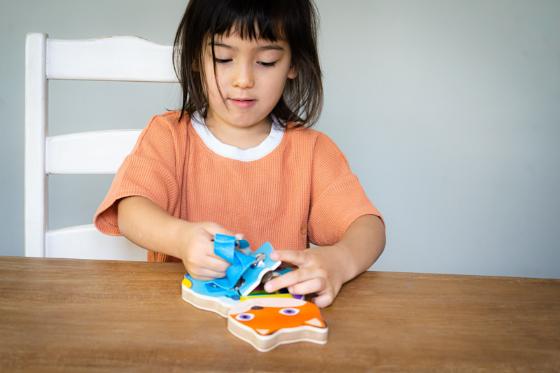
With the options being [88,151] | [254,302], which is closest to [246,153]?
[88,151]

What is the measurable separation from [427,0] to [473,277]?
1310 mm

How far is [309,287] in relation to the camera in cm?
60

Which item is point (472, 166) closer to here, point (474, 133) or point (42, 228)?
point (474, 133)

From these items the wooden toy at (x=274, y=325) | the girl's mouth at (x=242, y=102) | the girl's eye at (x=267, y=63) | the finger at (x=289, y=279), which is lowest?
the finger at (x=289, y=279)

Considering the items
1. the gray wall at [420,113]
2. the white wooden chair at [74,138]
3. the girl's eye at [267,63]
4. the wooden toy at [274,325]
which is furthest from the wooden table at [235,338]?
the gray wall at [420,113]

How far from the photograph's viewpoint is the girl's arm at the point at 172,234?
2.03 ft

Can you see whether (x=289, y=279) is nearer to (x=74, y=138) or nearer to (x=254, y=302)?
(x=254, y=302)

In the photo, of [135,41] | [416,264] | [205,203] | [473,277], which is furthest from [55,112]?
[473,277]

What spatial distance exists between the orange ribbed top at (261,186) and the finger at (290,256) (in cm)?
31

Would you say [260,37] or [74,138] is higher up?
[260,37]

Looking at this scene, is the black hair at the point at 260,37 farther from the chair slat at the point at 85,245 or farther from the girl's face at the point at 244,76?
the chair slat at the point at 85,245

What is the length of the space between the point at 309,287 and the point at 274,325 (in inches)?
4.8

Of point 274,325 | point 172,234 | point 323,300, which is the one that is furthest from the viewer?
point 172,234

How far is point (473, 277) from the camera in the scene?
720 mm
